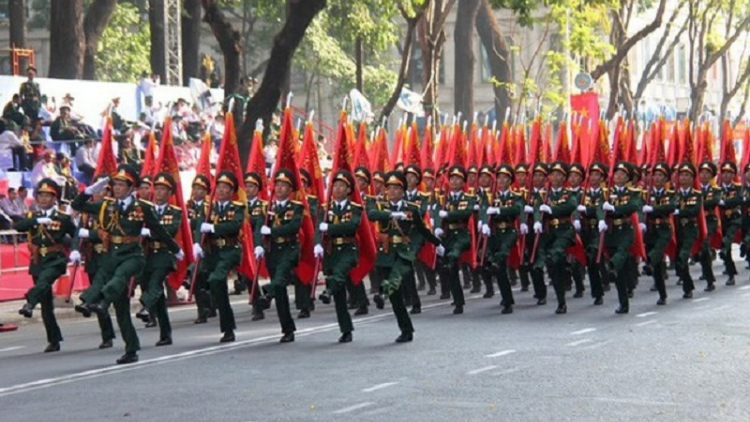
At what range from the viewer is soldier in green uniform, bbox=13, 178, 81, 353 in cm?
1658

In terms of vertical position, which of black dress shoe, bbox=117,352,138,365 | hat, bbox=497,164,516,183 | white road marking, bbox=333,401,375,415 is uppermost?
hat, bbox=497,164,516,183

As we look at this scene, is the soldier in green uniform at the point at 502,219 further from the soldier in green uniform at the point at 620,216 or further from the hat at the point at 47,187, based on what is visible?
the hat at the point at 47,187

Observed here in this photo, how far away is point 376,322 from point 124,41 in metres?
32.5

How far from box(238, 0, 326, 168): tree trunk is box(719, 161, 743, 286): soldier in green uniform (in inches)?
266

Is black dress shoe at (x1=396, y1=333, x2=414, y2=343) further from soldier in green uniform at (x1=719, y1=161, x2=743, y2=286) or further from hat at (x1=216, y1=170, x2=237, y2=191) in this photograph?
soldier in green uniform at (x1=719, y1=161, x2=743, y2=286)

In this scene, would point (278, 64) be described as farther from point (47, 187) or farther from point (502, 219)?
point (47, 187)

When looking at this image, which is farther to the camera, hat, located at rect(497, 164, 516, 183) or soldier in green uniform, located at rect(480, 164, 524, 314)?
hat, located at rect(497, 164, 516, 183)

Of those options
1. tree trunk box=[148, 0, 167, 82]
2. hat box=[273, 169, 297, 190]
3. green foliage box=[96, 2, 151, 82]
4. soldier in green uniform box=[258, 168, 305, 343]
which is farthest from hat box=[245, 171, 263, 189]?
green foliage box=[96, 2, 151, 82]

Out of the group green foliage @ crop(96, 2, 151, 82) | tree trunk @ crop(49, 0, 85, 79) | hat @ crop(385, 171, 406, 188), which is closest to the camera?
hat @ crop(385, 171, 406, 188)

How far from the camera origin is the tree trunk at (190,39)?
38438 mm

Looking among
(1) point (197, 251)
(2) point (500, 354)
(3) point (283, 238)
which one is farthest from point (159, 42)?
(2) point (500, 354)

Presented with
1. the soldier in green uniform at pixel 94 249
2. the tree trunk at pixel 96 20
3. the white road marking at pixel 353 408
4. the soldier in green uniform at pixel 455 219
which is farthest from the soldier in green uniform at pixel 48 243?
the tree trunk at pixel 96 20

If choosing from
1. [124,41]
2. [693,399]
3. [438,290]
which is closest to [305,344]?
[693,399]

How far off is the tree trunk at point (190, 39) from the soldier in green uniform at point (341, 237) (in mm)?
21616
